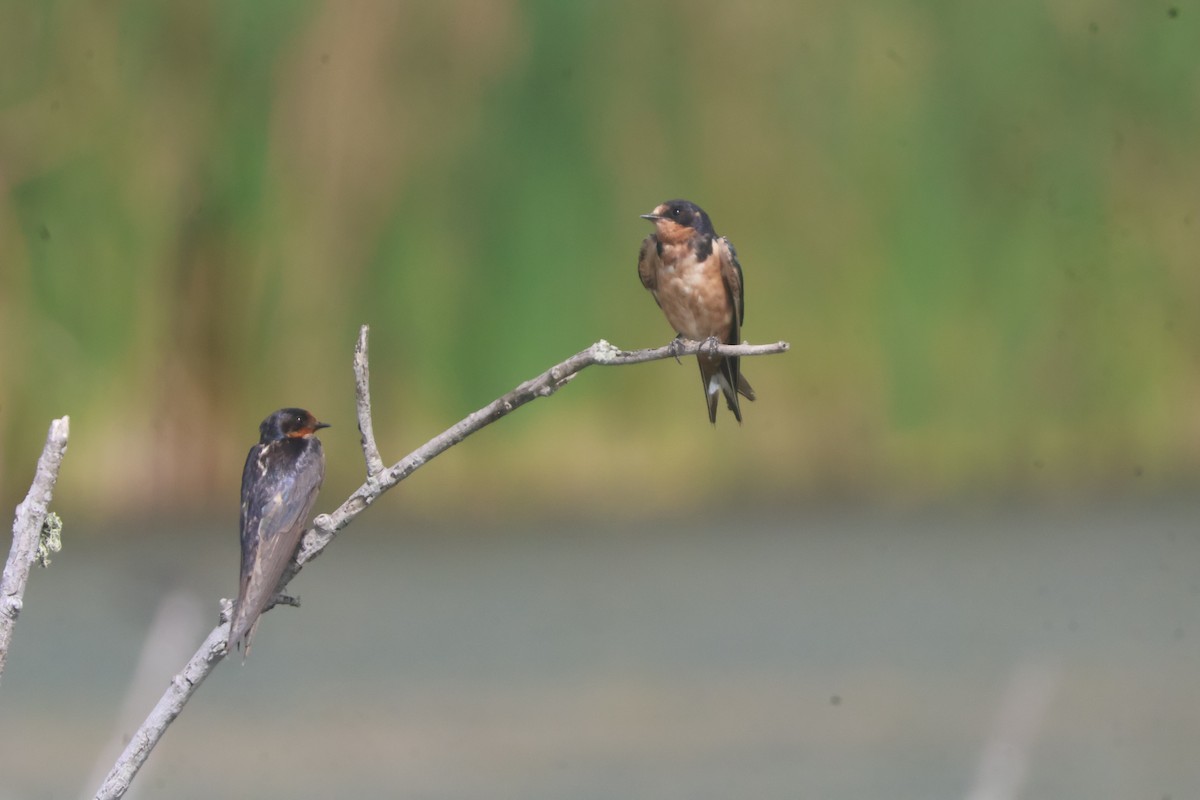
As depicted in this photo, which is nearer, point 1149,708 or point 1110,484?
point 1149,708

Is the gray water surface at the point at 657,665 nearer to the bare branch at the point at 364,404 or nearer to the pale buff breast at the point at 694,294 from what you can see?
the pale buff breast at the point at 694,294

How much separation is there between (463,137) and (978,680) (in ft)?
6.37

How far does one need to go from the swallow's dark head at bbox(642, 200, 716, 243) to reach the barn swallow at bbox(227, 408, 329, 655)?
0.79 metres

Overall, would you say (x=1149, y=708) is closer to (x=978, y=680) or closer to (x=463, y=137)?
(x=978, y=680)

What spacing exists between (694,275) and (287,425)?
0.82 metres

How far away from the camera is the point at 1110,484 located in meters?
4.61

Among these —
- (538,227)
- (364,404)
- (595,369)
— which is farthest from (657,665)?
(364,404)

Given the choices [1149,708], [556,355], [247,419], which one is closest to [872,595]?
[1149,708]

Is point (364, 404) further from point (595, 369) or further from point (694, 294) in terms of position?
point (595, 369)

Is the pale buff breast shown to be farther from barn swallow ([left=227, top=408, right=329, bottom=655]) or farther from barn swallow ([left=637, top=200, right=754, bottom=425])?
barn swallow ([left=227, top=408, right=329, bottom=655])

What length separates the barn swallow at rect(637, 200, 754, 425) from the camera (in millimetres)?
2969

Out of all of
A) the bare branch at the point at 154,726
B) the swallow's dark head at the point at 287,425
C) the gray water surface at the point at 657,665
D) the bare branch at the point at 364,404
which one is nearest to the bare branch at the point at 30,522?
the bare branch at the point at 154,726

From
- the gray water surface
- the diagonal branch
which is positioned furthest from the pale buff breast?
the gray water surface

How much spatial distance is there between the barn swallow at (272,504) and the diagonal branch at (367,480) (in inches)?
2.5
